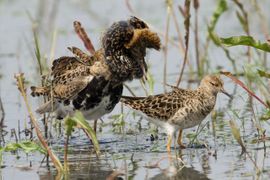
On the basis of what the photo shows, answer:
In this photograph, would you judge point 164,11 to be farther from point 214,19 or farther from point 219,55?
point 214,19

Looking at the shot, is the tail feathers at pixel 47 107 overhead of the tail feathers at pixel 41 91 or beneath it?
beneath

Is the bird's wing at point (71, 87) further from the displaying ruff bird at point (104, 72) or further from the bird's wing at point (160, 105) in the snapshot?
the bird's wing at point (160, 105)

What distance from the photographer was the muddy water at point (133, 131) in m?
7.70

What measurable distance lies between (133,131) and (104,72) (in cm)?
96

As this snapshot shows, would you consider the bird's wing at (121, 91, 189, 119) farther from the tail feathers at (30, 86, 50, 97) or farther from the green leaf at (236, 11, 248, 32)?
the green leaf at (236, 11, 248, 32)

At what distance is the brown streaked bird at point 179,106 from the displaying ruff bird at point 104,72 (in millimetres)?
294

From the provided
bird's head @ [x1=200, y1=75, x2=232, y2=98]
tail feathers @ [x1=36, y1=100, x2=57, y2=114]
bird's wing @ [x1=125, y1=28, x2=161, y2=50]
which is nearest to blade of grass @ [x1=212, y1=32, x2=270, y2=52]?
bird's wing @ [x1=125, y1=28, x2=161, y2=50]

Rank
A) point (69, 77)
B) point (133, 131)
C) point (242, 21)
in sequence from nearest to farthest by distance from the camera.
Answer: point (69, 77) → point (133, 131) → point (242, 21)

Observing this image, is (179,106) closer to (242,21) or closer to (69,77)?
(69,77)

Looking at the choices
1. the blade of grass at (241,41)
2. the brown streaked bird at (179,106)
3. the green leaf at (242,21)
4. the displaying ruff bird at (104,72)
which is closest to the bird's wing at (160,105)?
the brown streaked bird at (179,106)

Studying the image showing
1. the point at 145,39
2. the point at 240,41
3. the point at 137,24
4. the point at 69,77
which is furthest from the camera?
the point at 69,77

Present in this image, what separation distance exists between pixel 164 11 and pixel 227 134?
6658 mm

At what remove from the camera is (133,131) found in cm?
958

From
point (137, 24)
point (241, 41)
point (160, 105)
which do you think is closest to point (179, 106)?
point (160, 105)
